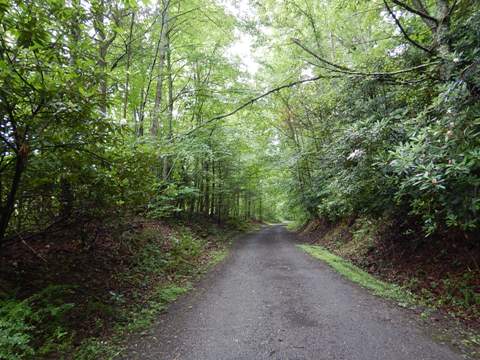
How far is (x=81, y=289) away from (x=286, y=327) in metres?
3.66

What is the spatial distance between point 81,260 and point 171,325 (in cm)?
262

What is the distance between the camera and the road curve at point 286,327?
118 inches

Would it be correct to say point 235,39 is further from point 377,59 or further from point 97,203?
point 97,203

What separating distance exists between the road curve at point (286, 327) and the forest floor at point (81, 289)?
1.94 feet

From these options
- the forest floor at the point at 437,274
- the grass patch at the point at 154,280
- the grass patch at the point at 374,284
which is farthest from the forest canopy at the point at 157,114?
the grass patch at the point at 154,280

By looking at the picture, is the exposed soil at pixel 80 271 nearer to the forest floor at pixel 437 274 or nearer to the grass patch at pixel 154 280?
the grass patch at pixel 154 280

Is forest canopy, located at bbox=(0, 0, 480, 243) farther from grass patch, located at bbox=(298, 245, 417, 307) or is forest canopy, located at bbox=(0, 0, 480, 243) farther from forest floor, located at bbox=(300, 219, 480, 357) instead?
grass patch, located at bbox=(298, 245, 417, 307)

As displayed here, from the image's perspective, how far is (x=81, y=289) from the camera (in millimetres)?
4266

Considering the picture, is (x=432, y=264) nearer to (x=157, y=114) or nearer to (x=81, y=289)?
(x=81, y=289)

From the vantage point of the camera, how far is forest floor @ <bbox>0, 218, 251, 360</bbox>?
297 cm

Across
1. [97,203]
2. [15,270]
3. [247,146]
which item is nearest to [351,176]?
[97,203]

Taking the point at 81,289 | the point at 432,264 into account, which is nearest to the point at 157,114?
the point at 81,289

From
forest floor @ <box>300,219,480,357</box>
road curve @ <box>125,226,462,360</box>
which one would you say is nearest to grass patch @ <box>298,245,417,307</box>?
forest floor @ <box>300,219,480,357</box>

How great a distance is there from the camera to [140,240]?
23.2ft
